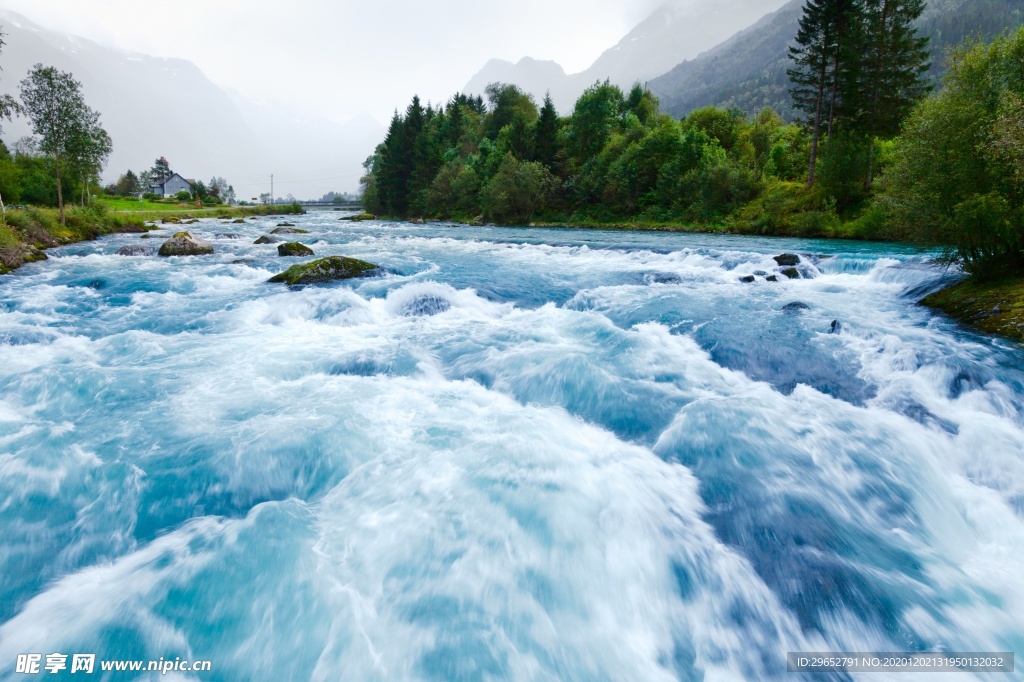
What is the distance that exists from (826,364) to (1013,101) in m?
8.05

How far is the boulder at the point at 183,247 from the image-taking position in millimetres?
21297

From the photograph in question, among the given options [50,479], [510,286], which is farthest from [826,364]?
[50,479]

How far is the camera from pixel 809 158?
37406 mm

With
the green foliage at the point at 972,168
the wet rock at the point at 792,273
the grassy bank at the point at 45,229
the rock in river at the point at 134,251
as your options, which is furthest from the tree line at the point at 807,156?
the grassy bank at the point at 45,229

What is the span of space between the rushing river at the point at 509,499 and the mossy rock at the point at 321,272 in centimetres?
466

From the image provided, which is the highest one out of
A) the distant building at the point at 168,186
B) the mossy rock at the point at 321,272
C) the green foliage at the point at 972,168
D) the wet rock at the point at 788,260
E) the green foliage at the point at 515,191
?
the distant building at the point at 168,186

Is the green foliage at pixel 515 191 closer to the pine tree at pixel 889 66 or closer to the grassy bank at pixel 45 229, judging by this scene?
the pine tree at pixel 889 66

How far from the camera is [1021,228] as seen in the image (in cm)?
966

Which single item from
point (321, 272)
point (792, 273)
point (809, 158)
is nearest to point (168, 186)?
point (321, 272)

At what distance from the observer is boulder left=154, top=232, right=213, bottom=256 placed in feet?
69.9

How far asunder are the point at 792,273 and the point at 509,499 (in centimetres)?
1574

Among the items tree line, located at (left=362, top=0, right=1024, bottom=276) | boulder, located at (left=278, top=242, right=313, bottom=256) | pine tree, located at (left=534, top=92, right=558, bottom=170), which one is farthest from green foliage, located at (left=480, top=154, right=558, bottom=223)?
boulder, located at (left=278, top=242, right=313, bottom=256)

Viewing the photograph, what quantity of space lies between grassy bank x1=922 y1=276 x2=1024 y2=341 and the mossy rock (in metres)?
15.9

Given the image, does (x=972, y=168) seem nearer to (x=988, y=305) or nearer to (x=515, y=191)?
(x=988, y=305)
